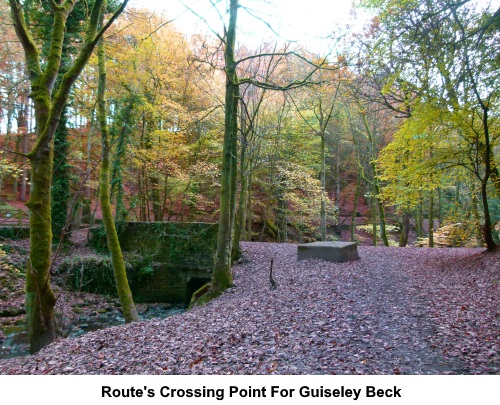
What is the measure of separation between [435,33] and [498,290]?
186 inches

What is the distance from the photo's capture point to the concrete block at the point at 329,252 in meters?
9.98

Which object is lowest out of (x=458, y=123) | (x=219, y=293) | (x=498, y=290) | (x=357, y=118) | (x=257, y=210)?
(x=219, y=293)

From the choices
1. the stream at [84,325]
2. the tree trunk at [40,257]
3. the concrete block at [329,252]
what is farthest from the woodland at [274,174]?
the stream at [84,325]

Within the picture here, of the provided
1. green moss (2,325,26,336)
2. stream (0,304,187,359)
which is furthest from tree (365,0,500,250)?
green moss (2,325,26,336)

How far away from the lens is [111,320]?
417 inches

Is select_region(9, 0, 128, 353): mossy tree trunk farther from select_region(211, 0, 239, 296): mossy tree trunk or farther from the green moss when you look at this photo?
the green moss

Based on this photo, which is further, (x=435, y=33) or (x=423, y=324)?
(x=435, y=33)

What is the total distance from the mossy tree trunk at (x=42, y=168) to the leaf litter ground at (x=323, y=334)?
69cm

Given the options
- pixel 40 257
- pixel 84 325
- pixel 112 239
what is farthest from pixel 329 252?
pixel 84 325

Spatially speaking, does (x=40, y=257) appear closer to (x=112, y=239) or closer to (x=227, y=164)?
(x=112, y=239)

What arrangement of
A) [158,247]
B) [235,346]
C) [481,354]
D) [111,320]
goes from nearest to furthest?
[481,354], [235,346], [111,320], [158,247]

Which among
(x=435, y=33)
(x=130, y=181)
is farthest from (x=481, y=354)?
(x=130, y=181)

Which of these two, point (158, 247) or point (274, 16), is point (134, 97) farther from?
point (274, 16)

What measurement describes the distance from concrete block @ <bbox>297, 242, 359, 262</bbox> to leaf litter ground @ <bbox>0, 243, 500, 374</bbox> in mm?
1408
